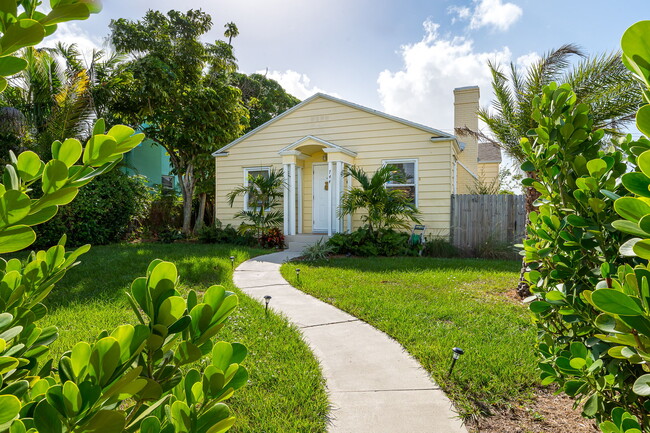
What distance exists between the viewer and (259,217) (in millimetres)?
12055

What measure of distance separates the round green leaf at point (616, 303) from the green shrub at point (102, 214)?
40.2ft

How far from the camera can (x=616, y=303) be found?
2.00 ft

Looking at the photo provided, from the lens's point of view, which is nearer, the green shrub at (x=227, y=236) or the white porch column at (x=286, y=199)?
the white porch column at (x=286, y=199)

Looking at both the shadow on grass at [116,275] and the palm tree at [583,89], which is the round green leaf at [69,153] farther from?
the palm tree at [583,89]

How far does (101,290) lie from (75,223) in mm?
6616

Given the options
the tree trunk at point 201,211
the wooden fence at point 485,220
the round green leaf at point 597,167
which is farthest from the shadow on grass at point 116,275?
the wooden fence at point 485,220

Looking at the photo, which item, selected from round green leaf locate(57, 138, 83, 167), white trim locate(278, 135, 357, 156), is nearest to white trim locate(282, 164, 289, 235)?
white trim locate(278, 135, 357, 156)

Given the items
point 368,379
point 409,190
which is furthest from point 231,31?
point 368,379

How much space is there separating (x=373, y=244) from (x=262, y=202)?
4.20 m

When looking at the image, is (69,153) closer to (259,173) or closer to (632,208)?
(632,208)

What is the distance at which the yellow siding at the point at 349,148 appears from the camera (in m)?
11.1

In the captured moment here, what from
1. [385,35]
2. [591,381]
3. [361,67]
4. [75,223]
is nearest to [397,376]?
[591,381]

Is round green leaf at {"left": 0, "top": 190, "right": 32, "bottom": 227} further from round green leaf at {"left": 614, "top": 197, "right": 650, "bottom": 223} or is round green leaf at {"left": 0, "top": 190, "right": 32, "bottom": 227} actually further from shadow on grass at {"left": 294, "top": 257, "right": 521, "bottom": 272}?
shadow on grass at {"left": 294, "top": 257, "right": 521, "bottom": 272}

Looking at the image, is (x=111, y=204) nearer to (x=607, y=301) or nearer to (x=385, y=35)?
(x=385, y=35)
